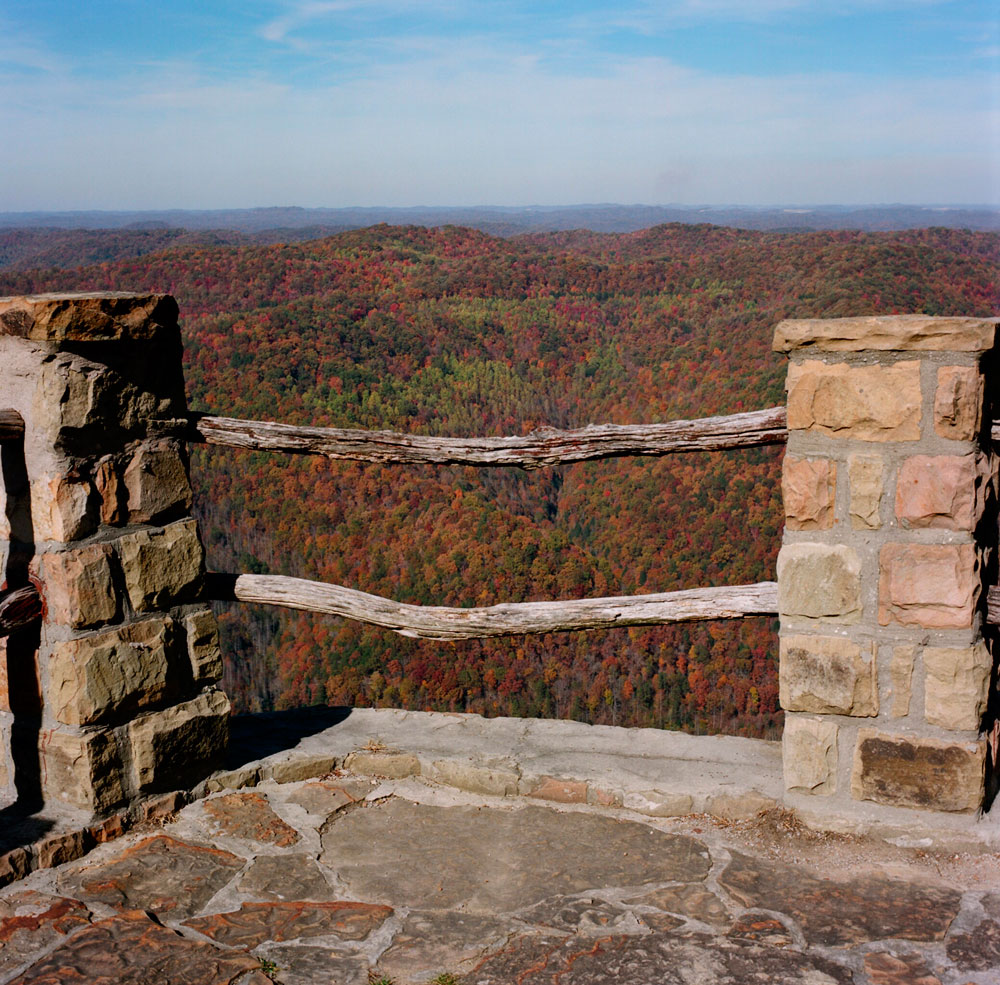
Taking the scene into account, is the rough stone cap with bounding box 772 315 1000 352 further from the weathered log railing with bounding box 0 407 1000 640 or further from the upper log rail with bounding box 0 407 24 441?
the upper log rail with bounding box 0 407 24 441

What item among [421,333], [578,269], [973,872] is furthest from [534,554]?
[973,872]

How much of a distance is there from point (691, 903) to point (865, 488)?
3.90 ft

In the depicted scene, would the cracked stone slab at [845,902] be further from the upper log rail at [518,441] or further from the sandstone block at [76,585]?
the sandstone block at [76,585]

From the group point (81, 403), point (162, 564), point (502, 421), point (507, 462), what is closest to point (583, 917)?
point (507, 462)

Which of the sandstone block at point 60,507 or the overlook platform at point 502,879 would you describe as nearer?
the overlook platform at point 502,879

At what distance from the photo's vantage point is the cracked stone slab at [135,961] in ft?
6.81

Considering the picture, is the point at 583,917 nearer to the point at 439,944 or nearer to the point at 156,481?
the point at 439,944

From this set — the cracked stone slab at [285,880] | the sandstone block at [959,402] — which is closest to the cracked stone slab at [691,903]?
the cracked stone slab at [285,880]

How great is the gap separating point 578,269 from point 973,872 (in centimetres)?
2758

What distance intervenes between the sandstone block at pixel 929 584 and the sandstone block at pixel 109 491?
2216mm

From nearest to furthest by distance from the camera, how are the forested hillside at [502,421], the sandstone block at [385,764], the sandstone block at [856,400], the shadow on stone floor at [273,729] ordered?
the sandstone block at [856,400] < the sandstone block at [385,764] < the shadow on stone floor at [273,729] < the forested hillside at [502,421]

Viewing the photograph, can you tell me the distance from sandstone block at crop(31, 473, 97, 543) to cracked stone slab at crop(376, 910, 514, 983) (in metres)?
1.43

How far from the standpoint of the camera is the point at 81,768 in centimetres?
270

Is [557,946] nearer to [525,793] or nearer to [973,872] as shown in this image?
[525,793]
